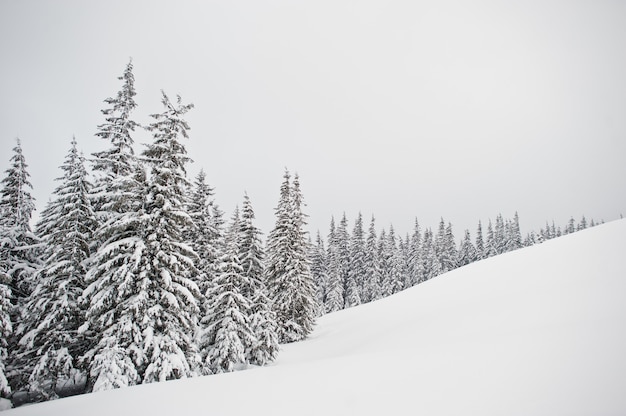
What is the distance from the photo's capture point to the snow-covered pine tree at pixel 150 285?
12695 mm

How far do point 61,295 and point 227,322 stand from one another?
852 cm

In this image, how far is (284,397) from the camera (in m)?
6.30

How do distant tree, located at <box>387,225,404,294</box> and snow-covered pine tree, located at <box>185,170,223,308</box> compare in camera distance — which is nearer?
snow-covered pine tree, located at <box>185,170,223,308</box>

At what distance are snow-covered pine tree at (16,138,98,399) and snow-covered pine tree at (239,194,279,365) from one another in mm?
9291

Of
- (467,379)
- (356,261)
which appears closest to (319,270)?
(356,261)

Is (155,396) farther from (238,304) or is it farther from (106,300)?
(238,304)

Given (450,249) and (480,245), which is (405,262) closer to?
(450,249)

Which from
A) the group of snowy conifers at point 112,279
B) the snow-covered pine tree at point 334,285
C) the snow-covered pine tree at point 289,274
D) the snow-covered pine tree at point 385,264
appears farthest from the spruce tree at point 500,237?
the group of snowy conifers at point 112,279

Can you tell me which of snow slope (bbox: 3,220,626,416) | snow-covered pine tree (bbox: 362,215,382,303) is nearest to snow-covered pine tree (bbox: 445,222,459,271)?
snow-covered pine tree (bbox: 362,215,382,303)

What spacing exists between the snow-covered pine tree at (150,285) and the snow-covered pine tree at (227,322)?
4.12 metres

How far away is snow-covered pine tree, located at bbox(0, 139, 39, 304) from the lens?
1571cm

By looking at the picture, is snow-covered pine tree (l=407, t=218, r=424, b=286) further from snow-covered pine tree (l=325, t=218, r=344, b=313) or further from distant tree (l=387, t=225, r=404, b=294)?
snow-covered pine tree (l=325, t=218, r=344, b=313)

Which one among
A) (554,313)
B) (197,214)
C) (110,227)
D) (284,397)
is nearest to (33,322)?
(110,227)

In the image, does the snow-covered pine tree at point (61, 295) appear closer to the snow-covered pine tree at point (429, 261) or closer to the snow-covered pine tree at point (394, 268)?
the snow-covered pine tree at point (394, 268)
